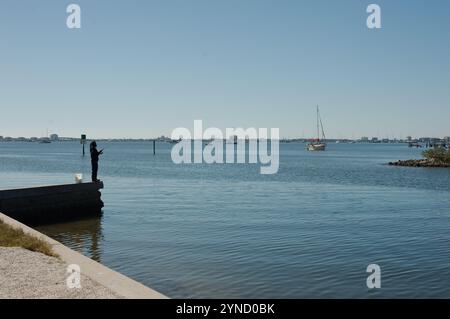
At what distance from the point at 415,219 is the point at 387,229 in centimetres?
432

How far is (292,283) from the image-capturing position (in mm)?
13852

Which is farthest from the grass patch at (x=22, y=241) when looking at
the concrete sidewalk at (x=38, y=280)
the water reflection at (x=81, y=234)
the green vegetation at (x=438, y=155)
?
the green vegetation at (x=438, y=155)

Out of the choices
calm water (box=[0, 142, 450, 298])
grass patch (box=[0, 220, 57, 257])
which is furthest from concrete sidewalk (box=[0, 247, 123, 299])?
calm water (box=[0, 142, 450, 298])

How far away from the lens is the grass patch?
12.7 meters

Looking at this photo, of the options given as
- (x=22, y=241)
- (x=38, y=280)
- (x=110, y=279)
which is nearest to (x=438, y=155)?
(x=22, y=241)

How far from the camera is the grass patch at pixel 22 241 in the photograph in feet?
41.5

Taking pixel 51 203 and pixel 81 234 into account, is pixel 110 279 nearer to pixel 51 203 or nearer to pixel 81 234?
pixel 81 234

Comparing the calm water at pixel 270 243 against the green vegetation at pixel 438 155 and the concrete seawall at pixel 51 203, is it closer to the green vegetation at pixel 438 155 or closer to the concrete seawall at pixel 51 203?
the concrete seawall at pixel 51 203

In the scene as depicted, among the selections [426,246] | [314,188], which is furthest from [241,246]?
[314,188]

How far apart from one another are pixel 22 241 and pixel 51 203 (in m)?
11.4

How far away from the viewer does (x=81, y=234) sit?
2125 centimetres

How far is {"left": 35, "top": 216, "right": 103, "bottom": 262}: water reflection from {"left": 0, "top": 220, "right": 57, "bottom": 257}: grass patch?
9.70 ft

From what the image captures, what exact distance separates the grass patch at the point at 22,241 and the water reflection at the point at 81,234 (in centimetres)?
296
